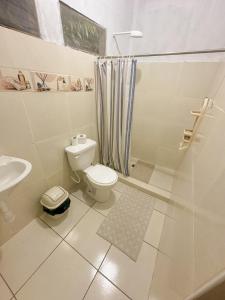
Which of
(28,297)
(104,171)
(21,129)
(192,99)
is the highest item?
(192,99)

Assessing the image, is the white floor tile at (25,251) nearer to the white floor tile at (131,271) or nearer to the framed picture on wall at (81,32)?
the white floor tile at (131,271)

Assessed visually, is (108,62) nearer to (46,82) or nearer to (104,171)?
(46,82)

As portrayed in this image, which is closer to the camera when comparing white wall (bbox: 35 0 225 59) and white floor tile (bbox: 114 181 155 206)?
white wall (bbox: 35 0 225 59)

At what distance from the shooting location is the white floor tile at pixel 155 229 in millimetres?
1273

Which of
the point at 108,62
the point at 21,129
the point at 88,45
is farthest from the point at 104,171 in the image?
the point at 88,45

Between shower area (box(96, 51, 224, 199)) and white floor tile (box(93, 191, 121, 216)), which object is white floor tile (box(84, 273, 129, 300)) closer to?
white floor tile (box(93, 191, 121, 216))

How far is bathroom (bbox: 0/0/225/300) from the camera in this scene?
695 millimetres

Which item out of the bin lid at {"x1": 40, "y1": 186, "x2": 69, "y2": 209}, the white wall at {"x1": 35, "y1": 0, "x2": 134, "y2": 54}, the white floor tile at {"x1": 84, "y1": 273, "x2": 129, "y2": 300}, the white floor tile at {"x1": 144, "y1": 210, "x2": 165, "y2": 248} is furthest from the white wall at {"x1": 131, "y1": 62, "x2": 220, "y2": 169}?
the white floor tile at {"x1": 84, "y1": 273, "x2": 129, "y2": 300}

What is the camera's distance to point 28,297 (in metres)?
0.92

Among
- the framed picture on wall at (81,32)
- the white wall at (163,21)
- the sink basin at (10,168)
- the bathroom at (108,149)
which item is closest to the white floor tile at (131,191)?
the bathroom at (108,149)

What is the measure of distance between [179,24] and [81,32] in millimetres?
1257

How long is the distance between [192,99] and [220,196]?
1656 millimetres

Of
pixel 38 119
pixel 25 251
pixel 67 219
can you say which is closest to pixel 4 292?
pixel 25 251

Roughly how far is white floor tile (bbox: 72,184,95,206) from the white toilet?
7cm
